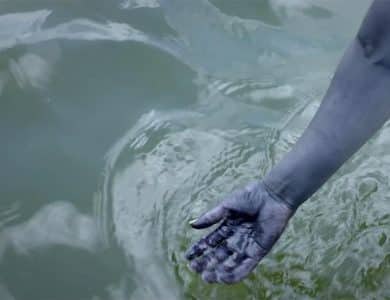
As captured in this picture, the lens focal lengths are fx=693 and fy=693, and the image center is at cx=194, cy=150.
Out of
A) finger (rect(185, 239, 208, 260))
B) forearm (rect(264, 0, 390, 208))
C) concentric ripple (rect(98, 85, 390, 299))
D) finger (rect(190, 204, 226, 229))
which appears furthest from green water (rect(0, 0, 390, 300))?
forearm (rect(264, 0, 390, 208))

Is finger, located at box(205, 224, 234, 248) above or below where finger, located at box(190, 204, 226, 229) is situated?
below

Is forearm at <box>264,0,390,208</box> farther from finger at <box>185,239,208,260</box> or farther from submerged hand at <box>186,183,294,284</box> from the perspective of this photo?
finger at <box>185,239,208,260</box>

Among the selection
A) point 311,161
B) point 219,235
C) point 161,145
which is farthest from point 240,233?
point 161,145

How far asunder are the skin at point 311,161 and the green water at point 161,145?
0.31 meters

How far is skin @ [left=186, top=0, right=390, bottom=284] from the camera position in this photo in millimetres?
1897

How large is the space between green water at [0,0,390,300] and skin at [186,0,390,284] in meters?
0.31

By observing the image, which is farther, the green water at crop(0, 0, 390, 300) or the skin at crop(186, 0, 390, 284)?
the green water at crop(0, 0, 390, 300)

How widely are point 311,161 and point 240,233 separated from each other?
1.05ft

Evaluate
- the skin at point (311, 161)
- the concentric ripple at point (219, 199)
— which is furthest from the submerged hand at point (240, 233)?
the concentric ripple at point (219, 199)

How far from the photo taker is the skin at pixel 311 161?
1.90 metres

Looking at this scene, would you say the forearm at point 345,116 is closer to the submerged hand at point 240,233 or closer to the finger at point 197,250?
the submerged hand at point 240,233

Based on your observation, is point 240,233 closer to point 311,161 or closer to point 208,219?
point 208,219

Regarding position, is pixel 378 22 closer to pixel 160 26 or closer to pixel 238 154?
pixel 238 154

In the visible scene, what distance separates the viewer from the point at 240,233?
2115mm
